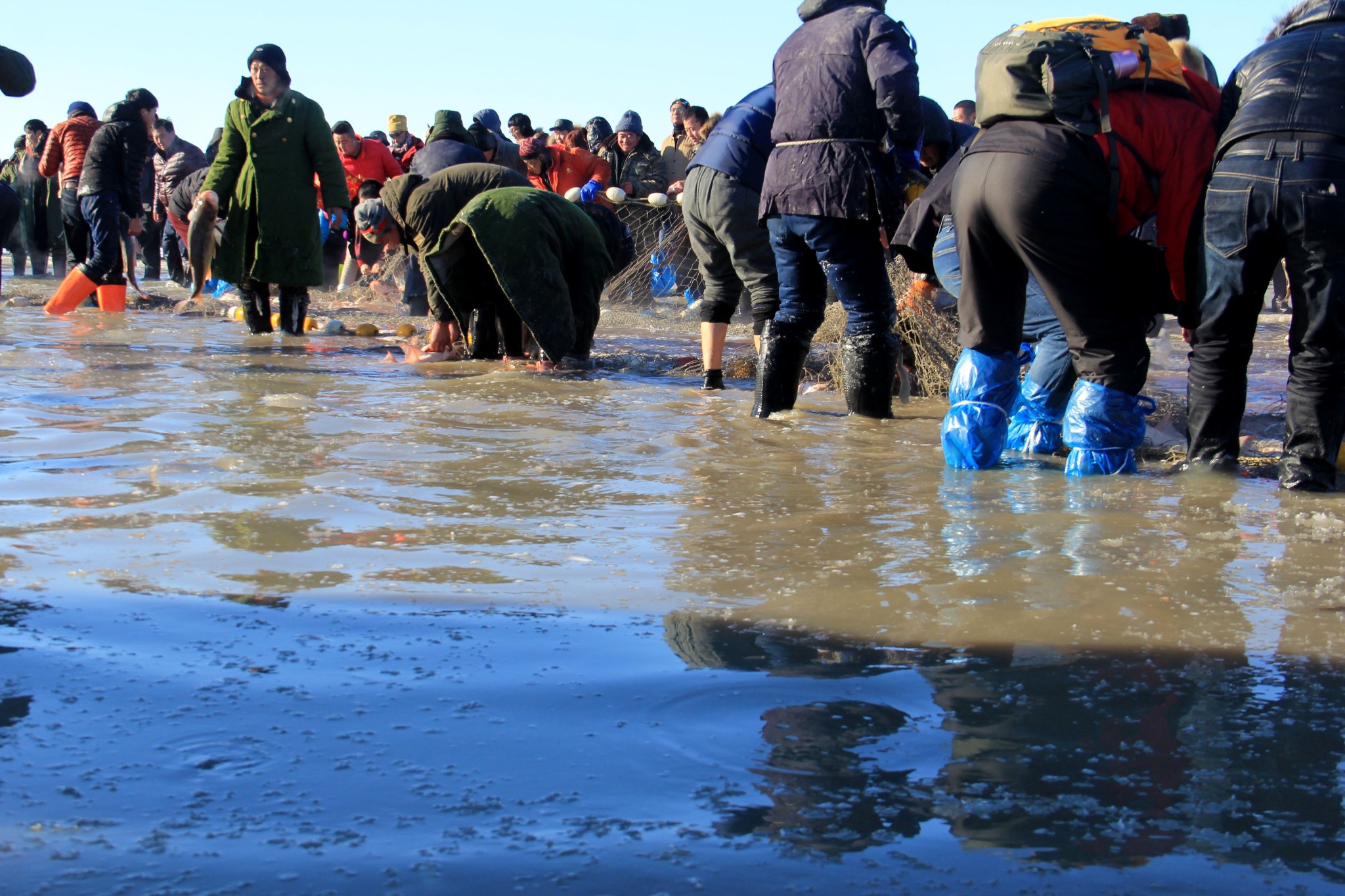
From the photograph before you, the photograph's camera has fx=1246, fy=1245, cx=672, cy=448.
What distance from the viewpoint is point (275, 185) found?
25.4 ft

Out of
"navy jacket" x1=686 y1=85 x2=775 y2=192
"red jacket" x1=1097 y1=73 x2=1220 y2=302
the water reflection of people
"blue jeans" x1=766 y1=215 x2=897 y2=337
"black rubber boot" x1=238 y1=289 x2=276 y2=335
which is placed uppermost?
"navy jacket" x1=686 y1=85 x2=775 y2=192

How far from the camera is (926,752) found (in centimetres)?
151

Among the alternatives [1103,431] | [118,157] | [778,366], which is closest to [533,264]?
[778,366]

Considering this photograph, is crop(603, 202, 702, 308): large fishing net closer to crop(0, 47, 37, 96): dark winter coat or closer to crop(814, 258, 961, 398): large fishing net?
crop(814, 258, 961, 398): large fishing net

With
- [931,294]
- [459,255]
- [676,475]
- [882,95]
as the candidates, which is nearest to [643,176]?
[459,255]

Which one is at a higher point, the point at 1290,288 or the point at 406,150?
the point at 406,150

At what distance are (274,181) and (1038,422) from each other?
5.39 m

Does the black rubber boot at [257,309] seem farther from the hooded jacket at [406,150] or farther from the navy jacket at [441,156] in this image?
the hooded jacket at [406,150]

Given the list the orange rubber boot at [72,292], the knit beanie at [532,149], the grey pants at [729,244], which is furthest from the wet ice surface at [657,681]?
the knit beanie at [532,149]

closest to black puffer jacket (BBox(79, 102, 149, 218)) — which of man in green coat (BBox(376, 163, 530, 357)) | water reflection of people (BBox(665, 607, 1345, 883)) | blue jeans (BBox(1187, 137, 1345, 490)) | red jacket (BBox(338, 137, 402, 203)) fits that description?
red jacket (BBox(338, 137, 402, 203))

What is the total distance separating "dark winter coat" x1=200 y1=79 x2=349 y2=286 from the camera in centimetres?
769

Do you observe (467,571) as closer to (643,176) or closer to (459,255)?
(459,255)

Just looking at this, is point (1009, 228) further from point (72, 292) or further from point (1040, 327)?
point (72, 292)

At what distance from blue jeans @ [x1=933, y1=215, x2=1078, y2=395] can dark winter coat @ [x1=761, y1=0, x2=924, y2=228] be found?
249 mm
